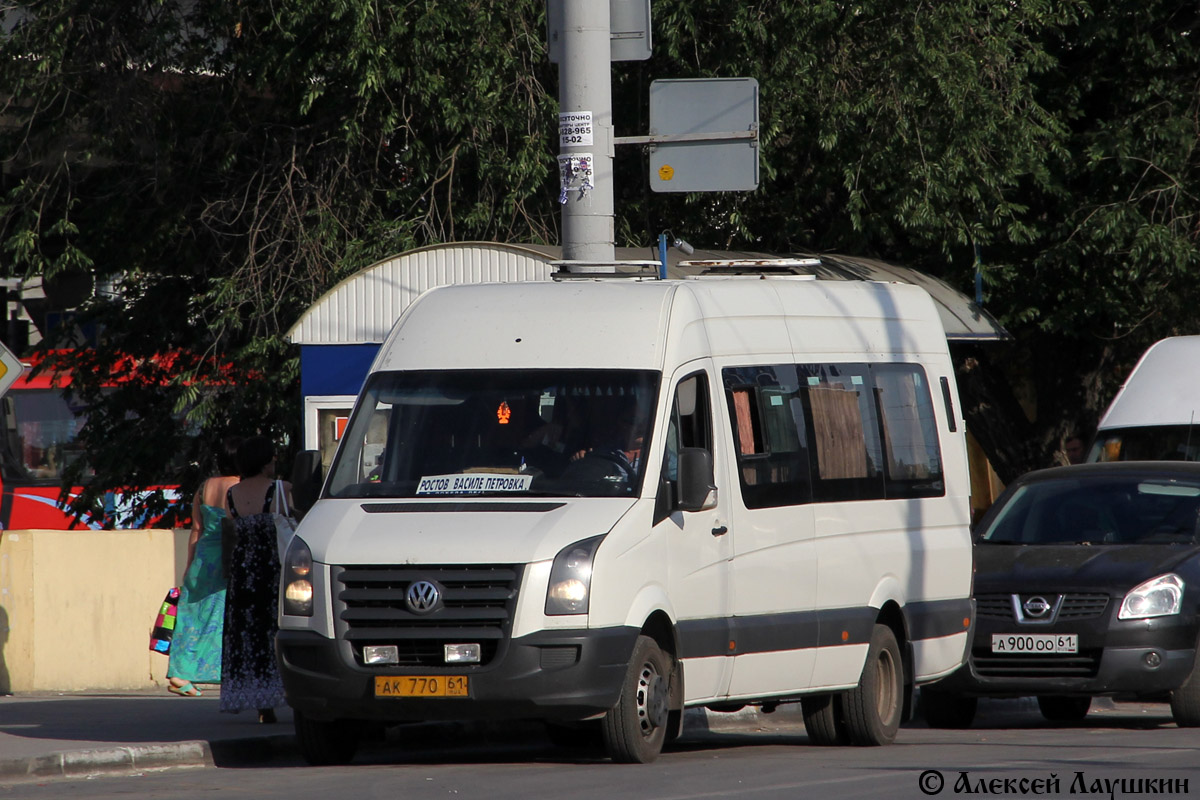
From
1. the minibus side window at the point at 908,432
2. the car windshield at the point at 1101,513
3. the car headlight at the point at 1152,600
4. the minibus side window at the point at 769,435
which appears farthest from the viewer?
the car windshield at the point at 1101,513

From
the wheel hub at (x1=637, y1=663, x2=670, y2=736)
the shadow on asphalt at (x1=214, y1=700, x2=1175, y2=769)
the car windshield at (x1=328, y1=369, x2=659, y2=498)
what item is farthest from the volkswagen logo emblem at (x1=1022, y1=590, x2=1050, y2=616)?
the car windshield at (x1=328, y1=369, x2=659, y2=498)

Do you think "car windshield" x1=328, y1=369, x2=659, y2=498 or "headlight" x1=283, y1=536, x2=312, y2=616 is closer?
"headlight" x1=283, y1=536, x2=312, y2=616

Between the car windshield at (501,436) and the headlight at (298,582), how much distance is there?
0.50 metres

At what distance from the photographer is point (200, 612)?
11.6 metres

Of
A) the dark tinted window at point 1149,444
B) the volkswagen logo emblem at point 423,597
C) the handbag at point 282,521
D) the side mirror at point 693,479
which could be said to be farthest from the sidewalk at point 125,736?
the dark tinted window at point 1149,444

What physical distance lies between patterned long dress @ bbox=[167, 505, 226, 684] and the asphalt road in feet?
5.04

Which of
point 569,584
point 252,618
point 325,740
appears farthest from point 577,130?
point 325,740

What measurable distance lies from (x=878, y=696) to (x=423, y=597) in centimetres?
336

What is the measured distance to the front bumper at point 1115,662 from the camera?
11.5 m

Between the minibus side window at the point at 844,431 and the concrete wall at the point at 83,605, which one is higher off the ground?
the minibus side window at the point at 844,431

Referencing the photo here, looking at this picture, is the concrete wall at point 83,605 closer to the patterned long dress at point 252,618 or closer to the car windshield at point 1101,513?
the patterned long dress at point 252,618

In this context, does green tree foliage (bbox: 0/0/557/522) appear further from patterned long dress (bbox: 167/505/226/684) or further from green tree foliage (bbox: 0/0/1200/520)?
patterned long dress (bbox: 167/505/226/684)

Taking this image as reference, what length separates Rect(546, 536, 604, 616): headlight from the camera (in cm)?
856

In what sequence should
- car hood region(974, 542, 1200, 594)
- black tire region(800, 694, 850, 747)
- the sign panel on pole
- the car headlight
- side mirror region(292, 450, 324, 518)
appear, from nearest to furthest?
side mirror region(292, 450, 324, 518) → black tire region(800, 694, 850, 747) → the car headlight → car hood region(974, 542, 1200, 594) → the sign panel on pole
